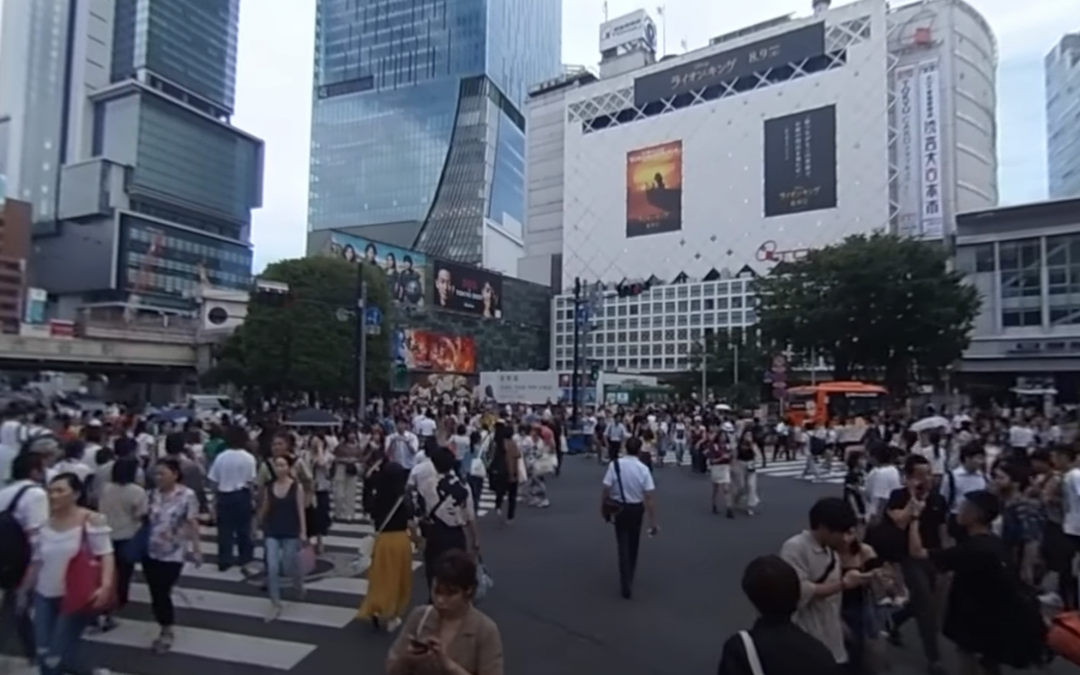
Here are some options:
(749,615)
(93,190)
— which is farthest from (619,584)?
(93,190)

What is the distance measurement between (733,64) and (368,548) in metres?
82.1

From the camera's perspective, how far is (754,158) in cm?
7994

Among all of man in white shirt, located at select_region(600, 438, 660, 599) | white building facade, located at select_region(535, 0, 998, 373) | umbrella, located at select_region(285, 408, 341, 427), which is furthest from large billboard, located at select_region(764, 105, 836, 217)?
man in white shirt, located at select_region(600, 438, 660, 599)

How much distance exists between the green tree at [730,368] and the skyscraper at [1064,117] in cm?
4529

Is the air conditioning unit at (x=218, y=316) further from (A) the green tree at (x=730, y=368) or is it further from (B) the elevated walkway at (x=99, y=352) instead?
(A) the green tree at (x=730, y=368)

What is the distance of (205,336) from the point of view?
209 feet

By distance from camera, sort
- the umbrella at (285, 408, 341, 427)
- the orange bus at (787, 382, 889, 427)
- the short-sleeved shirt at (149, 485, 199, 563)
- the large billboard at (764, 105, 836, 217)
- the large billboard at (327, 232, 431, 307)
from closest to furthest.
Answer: the short-sleeved shirt at (149, 485, 199, 563), the umbrella at (285, 408, 341, 427), the orange bus at (787, 382, 889, 427), the large billboard at (327, 232, 431, 307), the large billboard at (764, 105, 836, 217)

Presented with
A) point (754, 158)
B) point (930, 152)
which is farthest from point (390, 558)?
point (754, 158)

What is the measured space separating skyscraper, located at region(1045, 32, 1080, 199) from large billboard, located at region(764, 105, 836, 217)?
24553 mm

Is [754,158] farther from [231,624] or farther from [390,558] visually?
[231,624]

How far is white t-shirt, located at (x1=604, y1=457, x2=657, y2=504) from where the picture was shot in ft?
26.9

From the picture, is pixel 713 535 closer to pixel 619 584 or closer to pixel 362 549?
pixel 619 584

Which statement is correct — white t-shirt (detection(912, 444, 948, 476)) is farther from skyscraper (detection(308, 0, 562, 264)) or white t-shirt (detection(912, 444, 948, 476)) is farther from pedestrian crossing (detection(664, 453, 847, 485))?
skyscraper (detection(308, 0, 562, 264))

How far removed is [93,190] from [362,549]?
110974 millimetres
